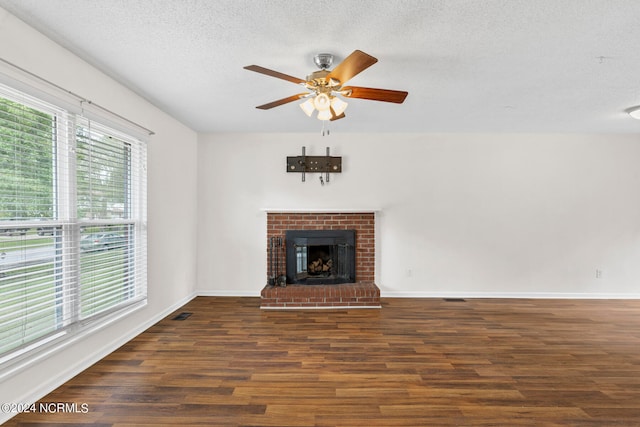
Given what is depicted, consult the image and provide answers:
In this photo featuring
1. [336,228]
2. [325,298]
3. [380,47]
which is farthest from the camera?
[336,228]

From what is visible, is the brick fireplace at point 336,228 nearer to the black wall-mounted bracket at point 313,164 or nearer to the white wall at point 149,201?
the black wall-mounted bracket at point 313,164

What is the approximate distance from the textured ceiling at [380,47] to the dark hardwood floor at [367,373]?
2369mm

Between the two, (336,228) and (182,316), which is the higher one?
(336,228)

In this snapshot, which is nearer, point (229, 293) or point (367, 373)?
point (367, 373)

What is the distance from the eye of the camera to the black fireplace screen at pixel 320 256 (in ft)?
15.3

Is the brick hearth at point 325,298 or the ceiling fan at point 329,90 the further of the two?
the brick hearth at point 325,298

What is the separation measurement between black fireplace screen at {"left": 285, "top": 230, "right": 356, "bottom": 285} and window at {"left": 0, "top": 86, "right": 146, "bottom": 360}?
2.00 m

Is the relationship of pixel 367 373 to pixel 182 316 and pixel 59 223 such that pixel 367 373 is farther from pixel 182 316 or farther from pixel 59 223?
pixel 59 223

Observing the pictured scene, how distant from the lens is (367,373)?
253cm

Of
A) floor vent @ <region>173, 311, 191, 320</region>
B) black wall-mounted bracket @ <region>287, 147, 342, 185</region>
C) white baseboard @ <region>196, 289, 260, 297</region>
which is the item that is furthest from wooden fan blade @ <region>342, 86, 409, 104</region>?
white baseboard @ <region>196, 289, 260, 297</region>

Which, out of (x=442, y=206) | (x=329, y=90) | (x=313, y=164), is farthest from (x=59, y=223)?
(x=442, y=206)

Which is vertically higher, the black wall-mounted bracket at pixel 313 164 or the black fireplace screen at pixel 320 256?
the black wall-mounted bracket at pixel 313 164

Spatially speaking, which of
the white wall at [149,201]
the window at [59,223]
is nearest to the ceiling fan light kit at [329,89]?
the white wall at [149,201]

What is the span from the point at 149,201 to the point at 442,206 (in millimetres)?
3838
